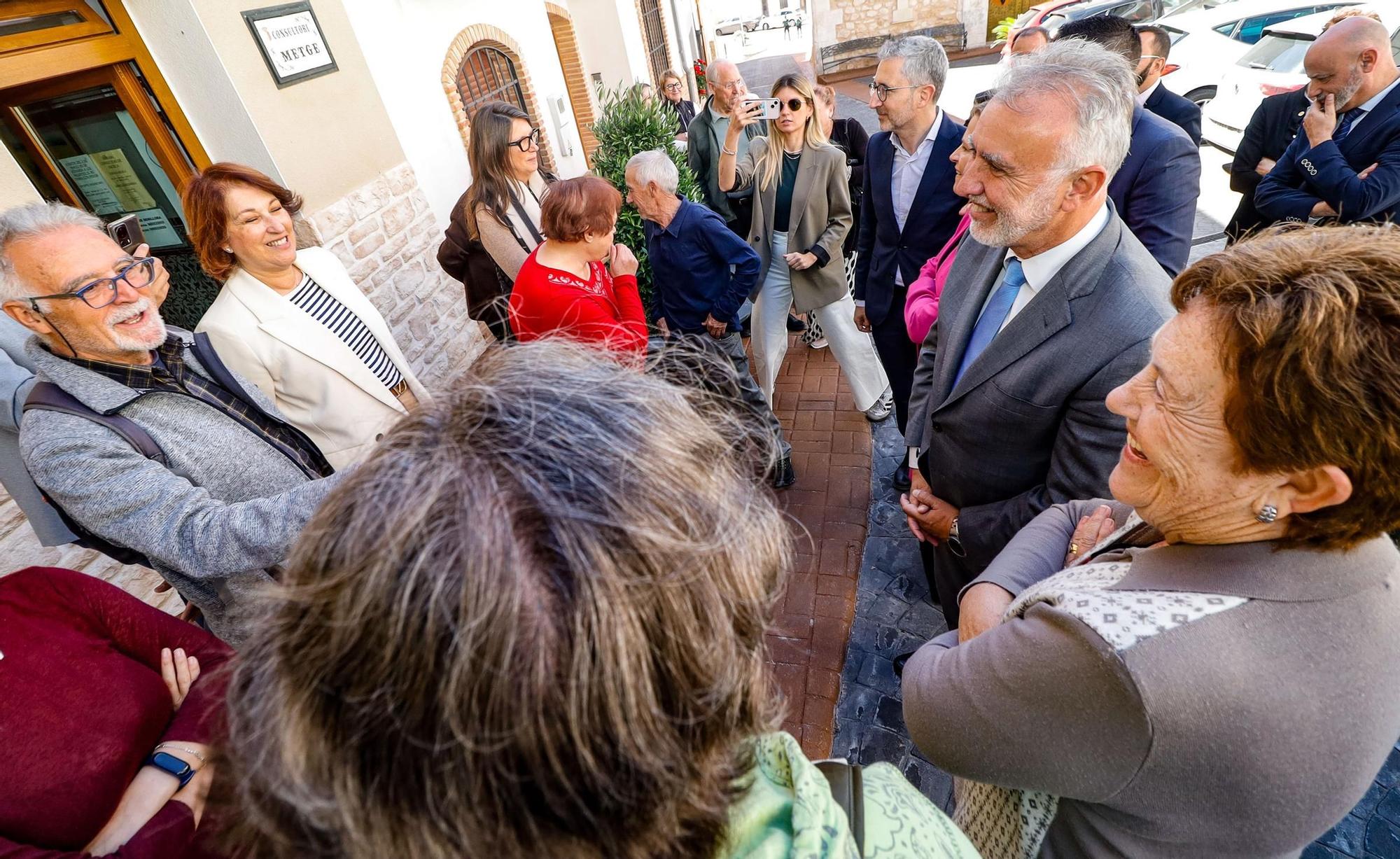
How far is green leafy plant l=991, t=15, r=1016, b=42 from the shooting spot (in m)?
16.1

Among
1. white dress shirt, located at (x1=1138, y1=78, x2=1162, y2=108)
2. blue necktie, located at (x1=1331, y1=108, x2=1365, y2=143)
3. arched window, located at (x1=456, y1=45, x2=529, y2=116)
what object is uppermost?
arched window, located at (x1=456, y1=45, x2=529, y2=116)

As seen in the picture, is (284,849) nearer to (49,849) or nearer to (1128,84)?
(49,849)

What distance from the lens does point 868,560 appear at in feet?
10.8

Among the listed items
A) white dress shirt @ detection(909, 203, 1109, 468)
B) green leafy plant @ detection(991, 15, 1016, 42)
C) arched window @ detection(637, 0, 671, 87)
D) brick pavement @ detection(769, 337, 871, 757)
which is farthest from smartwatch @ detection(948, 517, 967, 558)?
green leafy plant @ detection(991, 15, 1016, 42)

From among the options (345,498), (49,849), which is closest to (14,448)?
(49,849)

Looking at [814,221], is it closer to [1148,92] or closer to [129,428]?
[1148,92]

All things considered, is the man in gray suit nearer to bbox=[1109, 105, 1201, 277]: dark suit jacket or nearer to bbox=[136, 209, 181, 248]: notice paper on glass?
bbox=[1109, 105, 1201, 277]: dark suit jacket

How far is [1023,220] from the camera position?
1849 mm

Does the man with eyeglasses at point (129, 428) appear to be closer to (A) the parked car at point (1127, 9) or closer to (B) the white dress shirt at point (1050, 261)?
(B) the white dress shirt at point (1050, 261)

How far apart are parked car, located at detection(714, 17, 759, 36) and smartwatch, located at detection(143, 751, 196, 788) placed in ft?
128

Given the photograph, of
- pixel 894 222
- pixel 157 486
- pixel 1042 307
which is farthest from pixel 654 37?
pixel 157 486

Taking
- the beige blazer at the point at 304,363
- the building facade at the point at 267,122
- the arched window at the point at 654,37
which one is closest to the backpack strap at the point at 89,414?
the beige blazer at the point at 304,363

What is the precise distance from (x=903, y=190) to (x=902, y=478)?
1623 mm

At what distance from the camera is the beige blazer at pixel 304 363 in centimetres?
223
